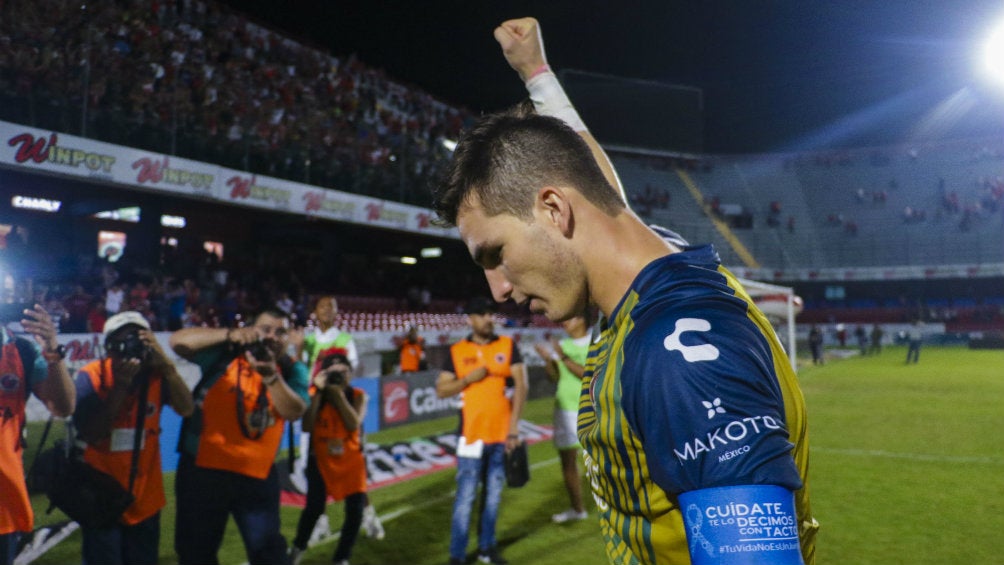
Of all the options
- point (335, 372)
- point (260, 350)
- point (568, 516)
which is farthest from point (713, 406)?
point (568, 516)

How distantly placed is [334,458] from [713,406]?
219 inches

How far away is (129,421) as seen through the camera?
466cm

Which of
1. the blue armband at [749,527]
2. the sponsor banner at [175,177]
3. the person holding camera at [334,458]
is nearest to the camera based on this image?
the blue armband at [749,527]

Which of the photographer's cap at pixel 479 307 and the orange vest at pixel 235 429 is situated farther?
the photographer's cap at pixel 479 307

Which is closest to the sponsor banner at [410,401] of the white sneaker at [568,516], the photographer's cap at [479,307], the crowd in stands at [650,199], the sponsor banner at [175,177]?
the sponsor banner at [175,177]

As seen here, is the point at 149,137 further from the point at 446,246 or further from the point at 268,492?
the point at 446,246

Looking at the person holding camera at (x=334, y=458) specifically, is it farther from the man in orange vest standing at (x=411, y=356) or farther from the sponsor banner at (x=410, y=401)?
the man in orange vest standing at (x=411, y=356)

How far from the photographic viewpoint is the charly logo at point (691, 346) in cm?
101

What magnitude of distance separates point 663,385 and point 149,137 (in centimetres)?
1654

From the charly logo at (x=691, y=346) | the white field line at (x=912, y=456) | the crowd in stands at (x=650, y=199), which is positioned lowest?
the white field line at (x=912, y=456)

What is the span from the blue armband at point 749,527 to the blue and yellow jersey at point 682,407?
0.06 ft

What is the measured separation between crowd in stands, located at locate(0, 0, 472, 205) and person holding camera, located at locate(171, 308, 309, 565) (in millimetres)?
10680

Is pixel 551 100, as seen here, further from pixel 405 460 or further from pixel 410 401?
pixel 410 401

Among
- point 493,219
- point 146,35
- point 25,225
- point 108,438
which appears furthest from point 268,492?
point 25,225
